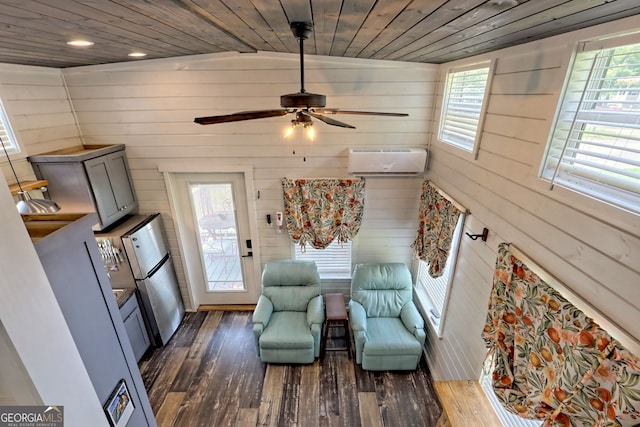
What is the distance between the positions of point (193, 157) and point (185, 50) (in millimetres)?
1127

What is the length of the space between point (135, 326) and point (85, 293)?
91.3 inches

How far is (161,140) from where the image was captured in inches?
130

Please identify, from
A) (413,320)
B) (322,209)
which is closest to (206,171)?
(322,209)

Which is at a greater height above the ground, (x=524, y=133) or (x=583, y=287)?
(x=524, y=133)

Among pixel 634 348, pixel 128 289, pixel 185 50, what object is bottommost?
pixel 128 289

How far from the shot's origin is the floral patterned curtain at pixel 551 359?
112 centimetres

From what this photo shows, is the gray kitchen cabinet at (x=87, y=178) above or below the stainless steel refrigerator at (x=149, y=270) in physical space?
above

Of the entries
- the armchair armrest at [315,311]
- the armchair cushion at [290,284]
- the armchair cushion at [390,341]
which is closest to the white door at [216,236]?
the armchair cushion at [290,284]

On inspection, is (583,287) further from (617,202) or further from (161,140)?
(161,140)

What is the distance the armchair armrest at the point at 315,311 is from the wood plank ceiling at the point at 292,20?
273 centimetres

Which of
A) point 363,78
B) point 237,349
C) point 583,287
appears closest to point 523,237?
point 583,287

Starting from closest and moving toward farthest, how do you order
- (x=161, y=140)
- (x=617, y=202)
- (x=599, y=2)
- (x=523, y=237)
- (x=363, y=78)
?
(x=599, y=2), (x=617, y=202), (x=523, y=237), (x=363, y=78), (x=161, y=140)

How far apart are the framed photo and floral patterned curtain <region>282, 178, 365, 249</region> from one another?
2.29 m

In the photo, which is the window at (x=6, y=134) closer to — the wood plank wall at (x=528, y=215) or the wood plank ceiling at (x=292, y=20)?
the wood plank ceiling at (x=292, y=20)
